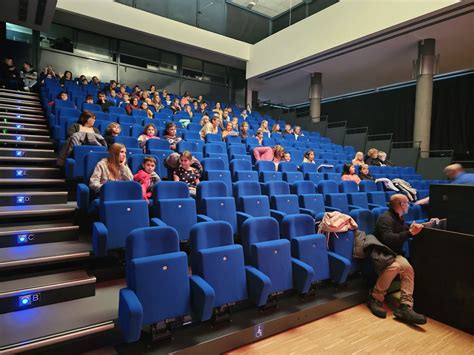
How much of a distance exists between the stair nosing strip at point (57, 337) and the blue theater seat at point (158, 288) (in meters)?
0.07

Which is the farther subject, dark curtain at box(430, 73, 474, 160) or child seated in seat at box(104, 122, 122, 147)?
dark curtain at box(430, 73, 474, 160)

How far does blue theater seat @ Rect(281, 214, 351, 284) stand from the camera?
1326 mm

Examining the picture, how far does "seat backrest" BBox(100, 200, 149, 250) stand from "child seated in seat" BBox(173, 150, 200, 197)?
638 mm

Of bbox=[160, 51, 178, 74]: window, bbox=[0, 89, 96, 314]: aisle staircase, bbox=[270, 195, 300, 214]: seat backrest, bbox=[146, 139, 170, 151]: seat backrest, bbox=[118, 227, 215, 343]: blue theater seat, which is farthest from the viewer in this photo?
bbox=[160, 51, 178, 74]: window

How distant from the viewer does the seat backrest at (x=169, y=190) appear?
150 centimetres

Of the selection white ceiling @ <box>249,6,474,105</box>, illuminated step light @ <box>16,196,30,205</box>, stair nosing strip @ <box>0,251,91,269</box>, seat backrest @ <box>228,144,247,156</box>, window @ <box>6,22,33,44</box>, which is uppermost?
Result: window @ <box>6,22,33,44</box>

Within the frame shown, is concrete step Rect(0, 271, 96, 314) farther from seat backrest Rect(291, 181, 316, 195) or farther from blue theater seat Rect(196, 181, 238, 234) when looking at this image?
seat backrest Rect(291, 181, 316, 195)

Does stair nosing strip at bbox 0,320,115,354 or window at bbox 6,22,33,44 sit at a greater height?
window at bbox 6,22,33,44

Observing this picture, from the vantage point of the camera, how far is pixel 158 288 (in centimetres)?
94

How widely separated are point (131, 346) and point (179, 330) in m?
0.16

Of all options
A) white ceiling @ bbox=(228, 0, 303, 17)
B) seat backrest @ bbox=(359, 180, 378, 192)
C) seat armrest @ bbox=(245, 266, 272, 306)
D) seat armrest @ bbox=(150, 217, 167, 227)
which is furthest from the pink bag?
white ceiling @ bbox=(228, 0, 303, 17)

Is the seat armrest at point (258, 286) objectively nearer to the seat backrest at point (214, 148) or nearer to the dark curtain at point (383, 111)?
the seat backrest at point (214, 148)

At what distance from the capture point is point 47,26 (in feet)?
13.9

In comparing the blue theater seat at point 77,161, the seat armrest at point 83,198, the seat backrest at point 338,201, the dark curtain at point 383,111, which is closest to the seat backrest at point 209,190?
the seat armrest at point 83,198
